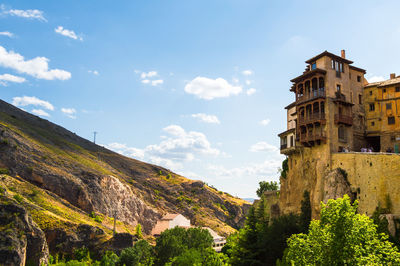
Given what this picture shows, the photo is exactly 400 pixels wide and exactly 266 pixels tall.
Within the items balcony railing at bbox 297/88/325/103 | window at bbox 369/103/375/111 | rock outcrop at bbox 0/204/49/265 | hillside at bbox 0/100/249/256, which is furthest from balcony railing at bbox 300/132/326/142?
hillside at bbox 0/100/249/256

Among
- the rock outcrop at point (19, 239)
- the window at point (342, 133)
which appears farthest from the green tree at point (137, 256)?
the window at point (342, 133)

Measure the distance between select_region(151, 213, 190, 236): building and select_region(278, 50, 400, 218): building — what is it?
63.2m

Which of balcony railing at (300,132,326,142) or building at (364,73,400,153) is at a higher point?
building at (364,73,400,153)

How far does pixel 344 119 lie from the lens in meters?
47.6

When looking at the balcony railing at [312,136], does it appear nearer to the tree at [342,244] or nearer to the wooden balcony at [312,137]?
the wooden balcony at [312,137]

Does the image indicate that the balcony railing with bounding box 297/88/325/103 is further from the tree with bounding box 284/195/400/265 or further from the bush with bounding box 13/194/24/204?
the bush with bounding box 13/194/24/204

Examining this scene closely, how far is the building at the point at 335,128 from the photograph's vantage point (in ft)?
144

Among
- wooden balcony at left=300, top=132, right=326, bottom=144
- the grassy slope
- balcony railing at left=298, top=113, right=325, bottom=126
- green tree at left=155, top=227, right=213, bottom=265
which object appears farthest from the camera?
the grassy slope

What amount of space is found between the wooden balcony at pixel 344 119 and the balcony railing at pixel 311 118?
1.82m

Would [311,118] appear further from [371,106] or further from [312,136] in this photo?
[371,106]

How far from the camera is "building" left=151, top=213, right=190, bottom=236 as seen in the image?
111338 millimetres

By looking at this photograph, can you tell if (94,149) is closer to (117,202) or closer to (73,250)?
(117,202)

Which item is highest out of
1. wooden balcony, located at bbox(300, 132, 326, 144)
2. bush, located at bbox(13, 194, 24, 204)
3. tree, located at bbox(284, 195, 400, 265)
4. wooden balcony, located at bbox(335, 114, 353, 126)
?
wooden balcony, located at bbox(335, 114, 353, 126)

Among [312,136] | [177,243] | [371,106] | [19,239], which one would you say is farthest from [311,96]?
[19,239]
